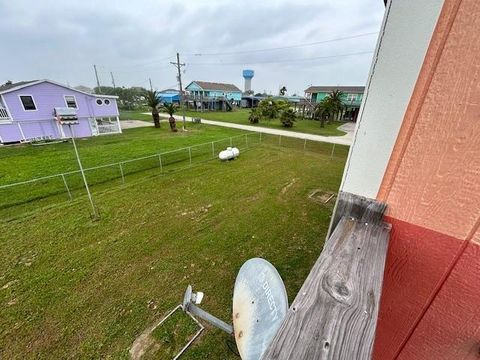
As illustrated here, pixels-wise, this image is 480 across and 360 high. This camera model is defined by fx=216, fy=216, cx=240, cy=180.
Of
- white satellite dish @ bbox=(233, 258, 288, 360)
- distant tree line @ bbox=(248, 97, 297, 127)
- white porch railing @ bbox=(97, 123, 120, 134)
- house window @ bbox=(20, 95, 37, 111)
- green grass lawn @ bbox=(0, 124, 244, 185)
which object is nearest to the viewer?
white satellite dish @ bbox=(233, 258, 288, 360)

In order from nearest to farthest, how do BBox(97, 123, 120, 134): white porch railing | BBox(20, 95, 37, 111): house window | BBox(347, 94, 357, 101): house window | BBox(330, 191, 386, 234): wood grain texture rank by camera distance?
BBox(330, 191, 386, 234): wood grain texture, BBox(20, 95, 37, 111): house window, BBox(97, 123, 120, 134): white porch railing, BBox(347, 94, 357, 101): house window

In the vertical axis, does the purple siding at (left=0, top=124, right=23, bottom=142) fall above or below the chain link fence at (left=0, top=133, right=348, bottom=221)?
above

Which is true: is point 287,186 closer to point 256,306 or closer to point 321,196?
point 321,196

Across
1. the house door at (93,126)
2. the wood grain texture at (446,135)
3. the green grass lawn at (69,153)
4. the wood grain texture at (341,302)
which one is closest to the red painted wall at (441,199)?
the wood grain texture at (446,135)

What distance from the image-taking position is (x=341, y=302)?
841mm

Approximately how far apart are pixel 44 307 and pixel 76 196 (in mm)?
5483

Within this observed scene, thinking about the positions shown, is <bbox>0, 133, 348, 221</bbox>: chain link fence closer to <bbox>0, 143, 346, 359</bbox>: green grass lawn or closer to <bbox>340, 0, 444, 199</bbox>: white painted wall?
<bbox>0, 143, 346, 359</bbox>: green grass lawn

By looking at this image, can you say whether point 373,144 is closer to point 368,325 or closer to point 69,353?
point 368,325

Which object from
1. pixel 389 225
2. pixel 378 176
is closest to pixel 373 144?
pixel 378 176

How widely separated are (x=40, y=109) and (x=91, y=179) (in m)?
13.4

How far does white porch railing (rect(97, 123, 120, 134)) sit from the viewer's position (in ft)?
73.4

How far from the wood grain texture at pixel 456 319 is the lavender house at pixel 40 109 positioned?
21.7 metres

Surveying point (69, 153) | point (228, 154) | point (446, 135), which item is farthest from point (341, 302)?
point (69, 153)

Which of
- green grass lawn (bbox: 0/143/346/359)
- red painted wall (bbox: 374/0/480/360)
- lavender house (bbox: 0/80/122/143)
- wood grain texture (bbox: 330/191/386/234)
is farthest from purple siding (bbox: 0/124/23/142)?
red painted wall (bbox: 374/0/480/360)
